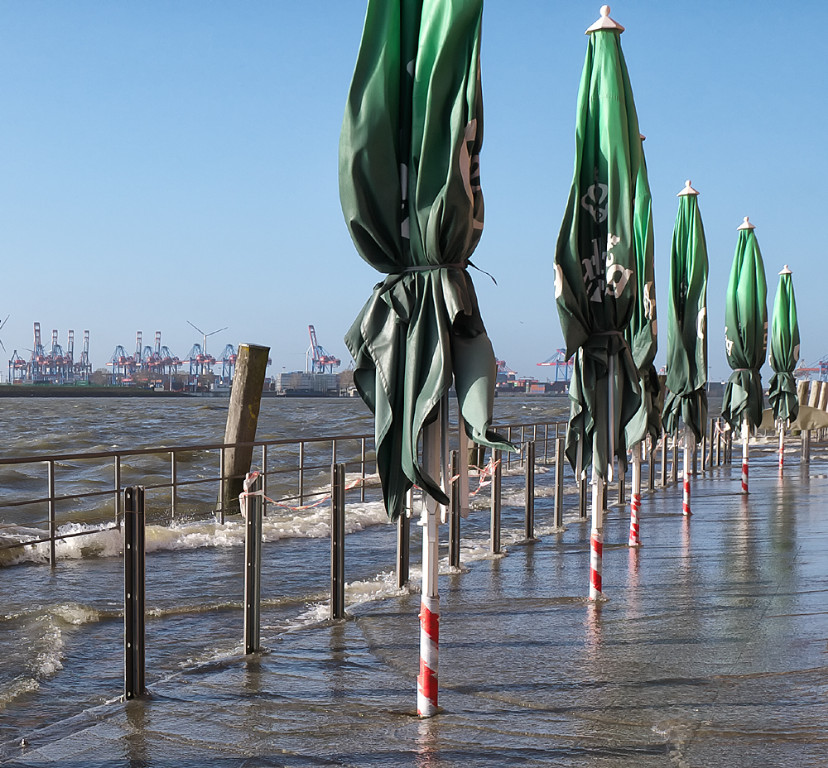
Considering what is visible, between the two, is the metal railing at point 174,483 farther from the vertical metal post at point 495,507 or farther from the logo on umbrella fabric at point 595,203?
the logo on umbrella fabric at point 595,203

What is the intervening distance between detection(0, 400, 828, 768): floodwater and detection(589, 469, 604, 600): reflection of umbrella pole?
147mm

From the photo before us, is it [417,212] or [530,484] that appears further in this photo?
[530,484]

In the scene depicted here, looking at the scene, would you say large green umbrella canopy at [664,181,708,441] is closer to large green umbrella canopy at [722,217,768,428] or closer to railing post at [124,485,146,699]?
large green umbrella canopy at [722,217,768,428]

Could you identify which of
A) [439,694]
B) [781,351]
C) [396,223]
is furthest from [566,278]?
[781,351]

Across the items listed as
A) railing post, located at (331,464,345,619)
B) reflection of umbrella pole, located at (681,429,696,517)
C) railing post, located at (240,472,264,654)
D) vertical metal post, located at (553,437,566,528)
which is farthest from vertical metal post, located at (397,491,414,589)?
reflection of umbrella pole, located at (681,429,696,517)

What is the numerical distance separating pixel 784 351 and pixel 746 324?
A: 2.92 metres

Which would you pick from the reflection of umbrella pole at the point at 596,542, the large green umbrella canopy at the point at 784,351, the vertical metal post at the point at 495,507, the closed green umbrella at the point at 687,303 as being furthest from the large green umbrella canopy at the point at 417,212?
the large green umbrella canopy at the point at 784,351

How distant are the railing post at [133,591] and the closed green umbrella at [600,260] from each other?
300 centimetres

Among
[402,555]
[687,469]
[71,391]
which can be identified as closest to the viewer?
[402,555]

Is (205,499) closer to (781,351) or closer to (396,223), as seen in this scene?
(781,351)

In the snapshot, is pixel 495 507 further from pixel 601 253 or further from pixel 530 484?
pixel 601 253

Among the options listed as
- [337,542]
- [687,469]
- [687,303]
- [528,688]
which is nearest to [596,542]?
[337,542]

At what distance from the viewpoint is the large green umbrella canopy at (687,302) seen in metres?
10.1

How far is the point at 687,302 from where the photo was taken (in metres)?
10.1
